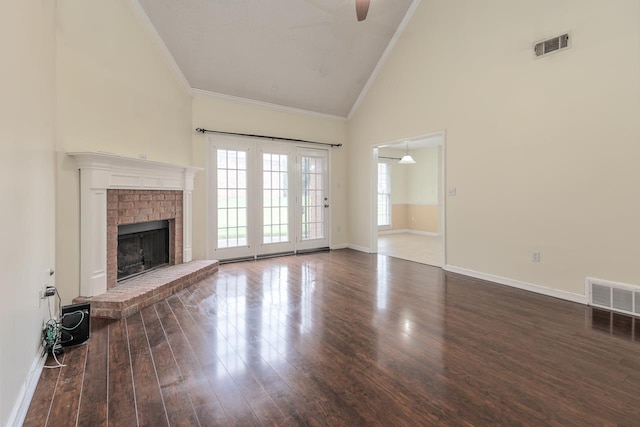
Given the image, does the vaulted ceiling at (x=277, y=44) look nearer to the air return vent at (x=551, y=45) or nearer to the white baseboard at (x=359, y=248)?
the air return vent at (x=551, y=45)

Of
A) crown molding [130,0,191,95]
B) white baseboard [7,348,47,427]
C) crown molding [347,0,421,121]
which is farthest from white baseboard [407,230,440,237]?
white baseboard [7,348,47,427]

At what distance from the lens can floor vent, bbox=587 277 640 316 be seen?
3.08 metres

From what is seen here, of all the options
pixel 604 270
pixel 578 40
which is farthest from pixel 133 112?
pixel 604 270

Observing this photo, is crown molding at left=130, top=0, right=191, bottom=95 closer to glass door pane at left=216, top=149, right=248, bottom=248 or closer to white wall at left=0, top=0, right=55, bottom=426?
glass door pane at left=216, top=149, right=248, bottom=248

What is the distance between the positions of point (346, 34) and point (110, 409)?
5.54 m

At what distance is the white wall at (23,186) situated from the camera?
5.14 ft

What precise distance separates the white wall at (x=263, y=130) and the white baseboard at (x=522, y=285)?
2914 mm

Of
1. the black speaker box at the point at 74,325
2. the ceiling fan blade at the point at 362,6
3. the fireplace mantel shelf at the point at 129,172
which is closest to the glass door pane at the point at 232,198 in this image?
the fireplace mantel shelf at the point at 129,172

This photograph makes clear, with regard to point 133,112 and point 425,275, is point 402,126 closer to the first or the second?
point 425,275

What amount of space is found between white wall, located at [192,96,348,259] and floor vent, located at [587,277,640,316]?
4470mm

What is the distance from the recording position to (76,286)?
3119 mm

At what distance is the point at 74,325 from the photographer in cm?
246

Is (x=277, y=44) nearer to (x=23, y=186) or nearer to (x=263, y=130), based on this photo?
(x=263, y=130)

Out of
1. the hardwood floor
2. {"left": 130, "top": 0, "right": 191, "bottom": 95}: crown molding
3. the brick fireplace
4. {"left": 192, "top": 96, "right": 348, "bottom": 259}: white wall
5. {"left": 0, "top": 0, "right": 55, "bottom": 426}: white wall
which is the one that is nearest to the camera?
{"left": 0, "top": 0, "right": 55, "bottom": 426}: white wall
